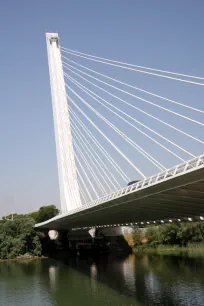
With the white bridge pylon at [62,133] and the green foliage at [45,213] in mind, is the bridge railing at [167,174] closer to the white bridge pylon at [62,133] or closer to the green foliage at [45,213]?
the white bridge pylon at [62,133]

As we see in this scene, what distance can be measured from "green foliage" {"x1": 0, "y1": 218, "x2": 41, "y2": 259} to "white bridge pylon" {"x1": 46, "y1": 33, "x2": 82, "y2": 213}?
12.2 meters

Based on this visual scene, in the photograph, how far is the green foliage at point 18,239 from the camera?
128ft

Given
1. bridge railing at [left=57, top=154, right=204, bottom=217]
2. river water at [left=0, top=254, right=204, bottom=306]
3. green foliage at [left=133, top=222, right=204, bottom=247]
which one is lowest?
river water at [left=0, top=254, right=204, bottom=306]

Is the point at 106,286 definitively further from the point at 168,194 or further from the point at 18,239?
the point at 18,239

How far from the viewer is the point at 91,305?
16.9m

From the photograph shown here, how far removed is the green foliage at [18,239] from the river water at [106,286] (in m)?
9.05

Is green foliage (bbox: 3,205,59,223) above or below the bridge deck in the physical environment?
above

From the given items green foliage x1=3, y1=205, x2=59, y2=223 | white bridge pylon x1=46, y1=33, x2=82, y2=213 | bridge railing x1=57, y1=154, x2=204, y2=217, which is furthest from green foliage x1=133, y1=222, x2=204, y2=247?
bridge railing x1=57, y1=154, x2=204, y2=217

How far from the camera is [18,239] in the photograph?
39.8 metres

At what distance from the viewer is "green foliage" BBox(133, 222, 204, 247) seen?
42594 mm

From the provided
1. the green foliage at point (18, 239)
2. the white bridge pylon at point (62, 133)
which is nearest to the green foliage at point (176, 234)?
the green foliage at point (18, 239)

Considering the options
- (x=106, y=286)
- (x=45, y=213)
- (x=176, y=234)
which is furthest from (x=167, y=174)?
(x=45, y=213)

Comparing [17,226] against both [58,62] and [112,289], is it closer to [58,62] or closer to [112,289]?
[58,62]

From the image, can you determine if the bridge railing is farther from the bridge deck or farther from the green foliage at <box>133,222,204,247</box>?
the green foliage at <box>133,222,204,247</box>
